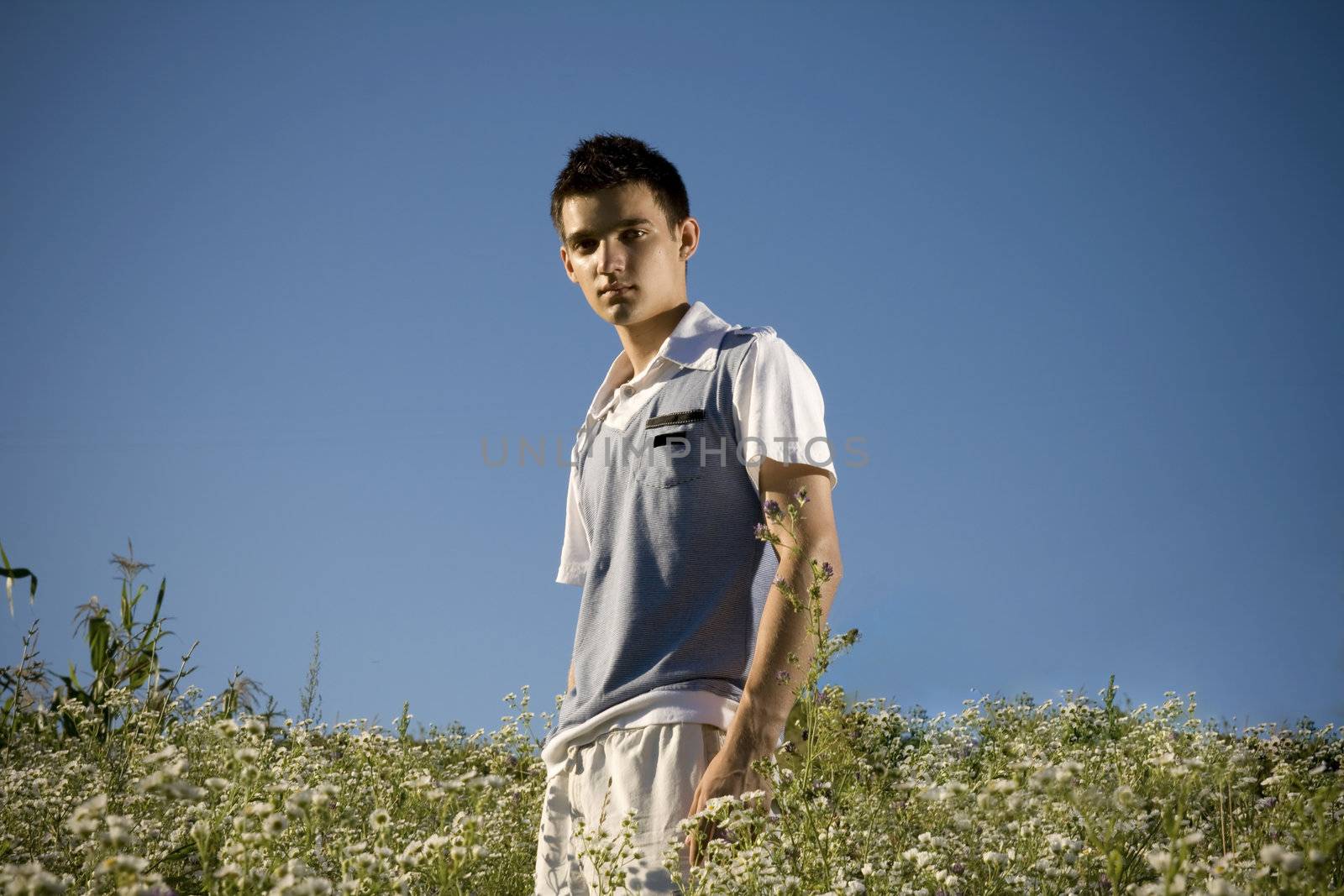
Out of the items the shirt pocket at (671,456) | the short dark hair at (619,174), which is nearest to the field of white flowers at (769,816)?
the shirt pocket at (671,456)

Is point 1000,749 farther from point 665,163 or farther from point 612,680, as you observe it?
point 665,163

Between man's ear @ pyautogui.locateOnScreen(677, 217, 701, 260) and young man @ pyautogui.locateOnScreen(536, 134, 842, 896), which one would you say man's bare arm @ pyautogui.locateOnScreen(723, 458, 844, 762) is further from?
man's ear @ pyautogui.locateOnScreen(677, 217, 701, 260)

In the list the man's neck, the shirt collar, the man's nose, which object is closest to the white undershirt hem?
the shirt collar

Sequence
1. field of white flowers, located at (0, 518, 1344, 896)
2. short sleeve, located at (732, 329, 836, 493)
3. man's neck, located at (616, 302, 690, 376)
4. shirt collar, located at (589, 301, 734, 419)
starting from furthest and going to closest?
man's neck, located at (616, 302, 690, 376) → shirt collar, located at (589, 301, 734, 419) → short sleeve, located at (732, 329, 836, 493) → field of white flowers, located at (0, 518, 1344, 896)

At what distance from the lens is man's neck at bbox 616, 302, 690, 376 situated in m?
3.28

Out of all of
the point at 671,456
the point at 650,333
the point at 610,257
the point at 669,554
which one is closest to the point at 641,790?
the point at 669,554

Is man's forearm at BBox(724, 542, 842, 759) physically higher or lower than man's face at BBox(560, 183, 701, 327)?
lower

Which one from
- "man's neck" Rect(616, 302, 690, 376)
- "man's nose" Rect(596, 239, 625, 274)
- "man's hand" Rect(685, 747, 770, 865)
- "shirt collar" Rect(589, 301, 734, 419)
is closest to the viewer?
"man's hand" Rect(685, 747, 770, 865)

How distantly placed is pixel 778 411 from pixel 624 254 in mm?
813

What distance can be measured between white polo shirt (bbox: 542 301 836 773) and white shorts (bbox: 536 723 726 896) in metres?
0.04

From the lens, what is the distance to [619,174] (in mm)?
3297

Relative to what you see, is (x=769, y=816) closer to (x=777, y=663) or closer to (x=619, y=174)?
(x=777, y=663)

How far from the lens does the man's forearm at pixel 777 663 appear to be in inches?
94.0

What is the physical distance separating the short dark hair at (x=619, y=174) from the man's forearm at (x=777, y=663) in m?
1.36
